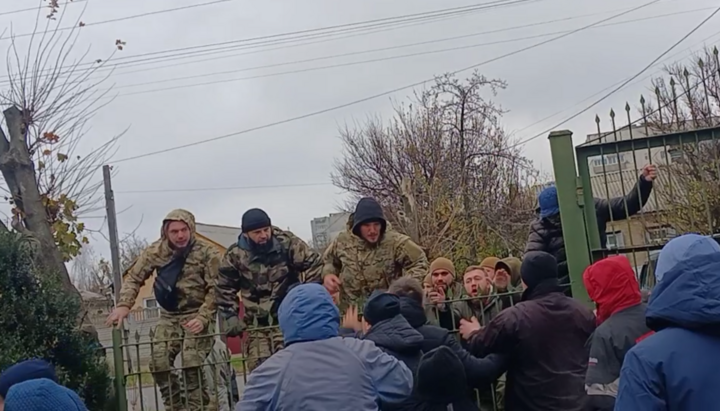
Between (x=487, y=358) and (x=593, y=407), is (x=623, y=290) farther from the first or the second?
(x=487, y=358)

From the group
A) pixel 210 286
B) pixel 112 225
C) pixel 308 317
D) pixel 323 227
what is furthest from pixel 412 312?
pixel 323 227

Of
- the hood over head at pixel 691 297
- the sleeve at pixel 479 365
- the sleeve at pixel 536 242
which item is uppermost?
the sleeve at pixel 536 242

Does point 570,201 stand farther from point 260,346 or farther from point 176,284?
point 176,284

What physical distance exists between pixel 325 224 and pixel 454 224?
30.7 meters

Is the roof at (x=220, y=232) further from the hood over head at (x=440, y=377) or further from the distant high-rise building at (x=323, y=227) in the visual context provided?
the hood over head at (x=440, y=377)

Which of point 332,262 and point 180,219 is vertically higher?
point 180,219

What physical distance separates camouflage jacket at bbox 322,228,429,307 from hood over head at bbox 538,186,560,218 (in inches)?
44.8

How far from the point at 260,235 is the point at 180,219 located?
78 cm

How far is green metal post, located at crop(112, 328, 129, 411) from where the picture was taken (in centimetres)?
600

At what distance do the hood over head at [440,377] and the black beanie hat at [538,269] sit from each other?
1.12 metres

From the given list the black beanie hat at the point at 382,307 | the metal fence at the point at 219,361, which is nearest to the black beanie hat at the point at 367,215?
the metal fence at the point at 219,361

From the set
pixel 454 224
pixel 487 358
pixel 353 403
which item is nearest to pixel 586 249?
pixel 487 358

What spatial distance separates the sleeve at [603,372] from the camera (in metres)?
3.99

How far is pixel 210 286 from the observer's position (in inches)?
263
